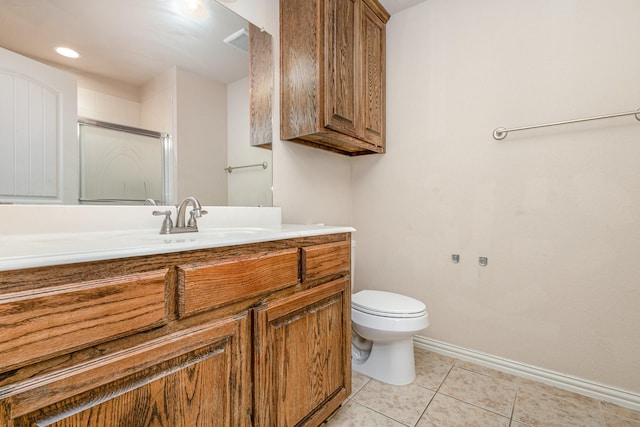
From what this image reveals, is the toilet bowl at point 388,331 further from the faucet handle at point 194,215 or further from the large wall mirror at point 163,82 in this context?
the faucet handle at point 194,215

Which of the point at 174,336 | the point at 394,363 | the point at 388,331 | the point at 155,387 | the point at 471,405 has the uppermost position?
the point at 174,336

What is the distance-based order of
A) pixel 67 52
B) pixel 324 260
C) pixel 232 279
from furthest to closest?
pixel 324 260, pixel 67 52, pixel 232 279

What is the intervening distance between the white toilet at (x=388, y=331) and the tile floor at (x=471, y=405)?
6cm

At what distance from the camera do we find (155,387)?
2.27 ft

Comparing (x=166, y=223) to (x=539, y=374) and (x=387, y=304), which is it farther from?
(x=539, y=374)

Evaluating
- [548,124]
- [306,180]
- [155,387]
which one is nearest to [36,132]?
[155,387]

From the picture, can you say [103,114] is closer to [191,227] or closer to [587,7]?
[191,227]

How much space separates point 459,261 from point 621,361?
833 mm

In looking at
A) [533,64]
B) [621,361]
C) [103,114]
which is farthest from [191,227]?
[621,361]

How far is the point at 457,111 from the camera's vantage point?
→ 1860 millimetres

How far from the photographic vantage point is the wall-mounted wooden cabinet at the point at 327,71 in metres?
1.49

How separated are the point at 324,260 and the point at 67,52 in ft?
3.75

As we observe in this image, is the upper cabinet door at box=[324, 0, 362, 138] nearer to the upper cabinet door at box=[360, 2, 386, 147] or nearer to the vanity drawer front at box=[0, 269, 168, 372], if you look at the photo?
the upper cabinet door at box=[360, 2, 386, 147]

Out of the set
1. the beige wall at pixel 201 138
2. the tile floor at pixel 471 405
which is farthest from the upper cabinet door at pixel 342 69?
the tile floor at pixel 471 405
